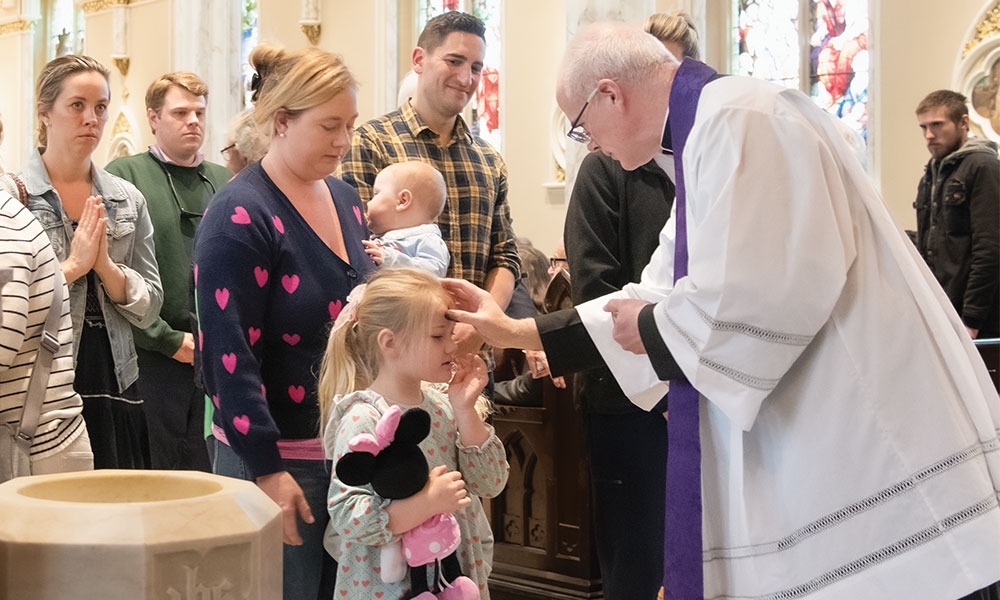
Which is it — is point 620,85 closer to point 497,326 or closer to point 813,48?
point 497,326

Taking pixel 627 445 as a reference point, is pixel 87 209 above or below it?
above

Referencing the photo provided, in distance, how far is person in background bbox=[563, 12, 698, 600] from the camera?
3455 mm

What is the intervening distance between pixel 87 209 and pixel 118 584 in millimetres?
2957

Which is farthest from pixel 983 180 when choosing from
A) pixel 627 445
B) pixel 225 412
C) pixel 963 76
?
pixel 225 412

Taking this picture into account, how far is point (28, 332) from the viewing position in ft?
8.16

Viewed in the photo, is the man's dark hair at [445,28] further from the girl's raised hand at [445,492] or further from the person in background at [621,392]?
the girl's raised hand at [445,492]

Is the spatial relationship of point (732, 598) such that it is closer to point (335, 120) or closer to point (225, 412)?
point (225, 412)

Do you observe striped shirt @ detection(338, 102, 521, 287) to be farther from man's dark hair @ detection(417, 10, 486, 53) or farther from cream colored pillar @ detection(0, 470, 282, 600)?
cream colored pillar @ detection(0, 470, 282, 600)

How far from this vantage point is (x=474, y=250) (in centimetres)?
369

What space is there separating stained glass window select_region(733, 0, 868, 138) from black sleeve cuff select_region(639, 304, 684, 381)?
7699 mm

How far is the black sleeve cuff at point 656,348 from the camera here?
2193 millimetres

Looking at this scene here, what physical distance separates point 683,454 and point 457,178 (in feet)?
5.54

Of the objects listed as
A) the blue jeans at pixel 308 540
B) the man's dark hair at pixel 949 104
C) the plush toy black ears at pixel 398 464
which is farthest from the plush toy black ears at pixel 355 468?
the man's dark hair at pixel 949 104

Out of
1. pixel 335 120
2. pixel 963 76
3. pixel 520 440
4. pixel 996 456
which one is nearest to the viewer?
pixel 996 456
